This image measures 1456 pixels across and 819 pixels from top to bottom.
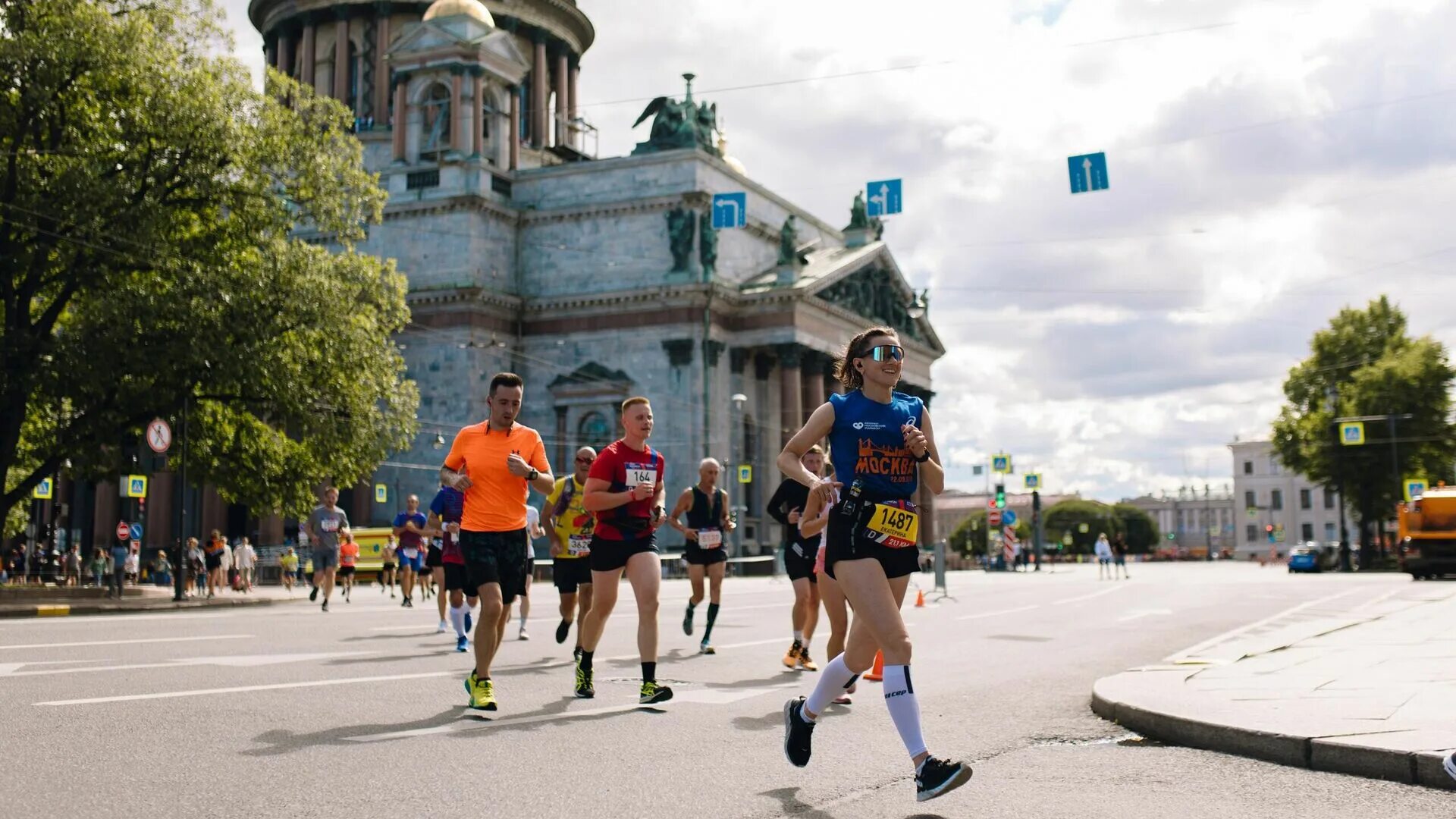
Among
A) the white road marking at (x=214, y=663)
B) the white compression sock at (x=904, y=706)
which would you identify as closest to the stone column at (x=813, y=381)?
the white road marking at (x=214, y=663)

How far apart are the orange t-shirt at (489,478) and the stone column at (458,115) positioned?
2011 inches

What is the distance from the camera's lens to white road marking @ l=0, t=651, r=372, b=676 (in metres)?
10.9

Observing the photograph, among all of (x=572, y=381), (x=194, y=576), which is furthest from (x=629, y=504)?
(x=572, y=381)

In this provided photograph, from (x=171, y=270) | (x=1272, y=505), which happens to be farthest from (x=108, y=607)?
(x=1272, y=505)

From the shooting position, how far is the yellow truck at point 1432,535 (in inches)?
1591

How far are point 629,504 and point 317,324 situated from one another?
19.5 metres

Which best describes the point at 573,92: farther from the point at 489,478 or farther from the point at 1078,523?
the point at 1078,523

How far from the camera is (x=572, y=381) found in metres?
58.3

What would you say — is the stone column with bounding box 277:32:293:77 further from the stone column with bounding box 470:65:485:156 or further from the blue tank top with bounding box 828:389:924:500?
the blue tank top with bounding box 828:389:924:500

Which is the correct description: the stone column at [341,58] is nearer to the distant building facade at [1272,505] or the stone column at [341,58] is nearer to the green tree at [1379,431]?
the green tree at [1379,431]

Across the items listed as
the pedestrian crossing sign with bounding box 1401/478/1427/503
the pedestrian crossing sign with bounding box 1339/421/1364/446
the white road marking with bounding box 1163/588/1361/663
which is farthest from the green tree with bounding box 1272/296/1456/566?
the white road marking with bounding box 1163/588/1361/663

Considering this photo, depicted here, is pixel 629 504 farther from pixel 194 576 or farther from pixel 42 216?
pixel 194 576

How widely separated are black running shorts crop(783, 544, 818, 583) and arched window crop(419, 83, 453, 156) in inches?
1985

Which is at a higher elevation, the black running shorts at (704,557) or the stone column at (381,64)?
the stone column at (381,64)
